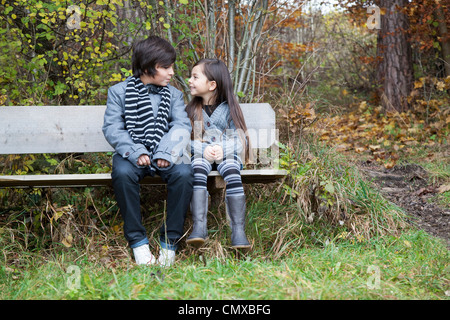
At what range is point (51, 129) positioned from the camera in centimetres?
379

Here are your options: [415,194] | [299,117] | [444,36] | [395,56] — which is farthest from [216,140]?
[395,56]

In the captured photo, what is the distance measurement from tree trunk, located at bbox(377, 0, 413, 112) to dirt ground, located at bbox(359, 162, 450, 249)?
2743 millimetres

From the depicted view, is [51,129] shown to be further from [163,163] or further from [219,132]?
[219,132]

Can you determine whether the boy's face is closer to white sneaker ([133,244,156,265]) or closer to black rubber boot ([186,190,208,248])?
black rubber boot ([186,190,208,248])

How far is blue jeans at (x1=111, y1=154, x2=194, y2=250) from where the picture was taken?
321 cm

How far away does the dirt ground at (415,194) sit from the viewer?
407 centimetres

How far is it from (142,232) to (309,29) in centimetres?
1084

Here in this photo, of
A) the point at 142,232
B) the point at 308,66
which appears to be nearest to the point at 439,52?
the point at 308,66

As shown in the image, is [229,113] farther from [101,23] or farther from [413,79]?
[413,79]

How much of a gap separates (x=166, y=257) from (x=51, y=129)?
1.38 metres

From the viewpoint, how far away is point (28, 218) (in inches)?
150
